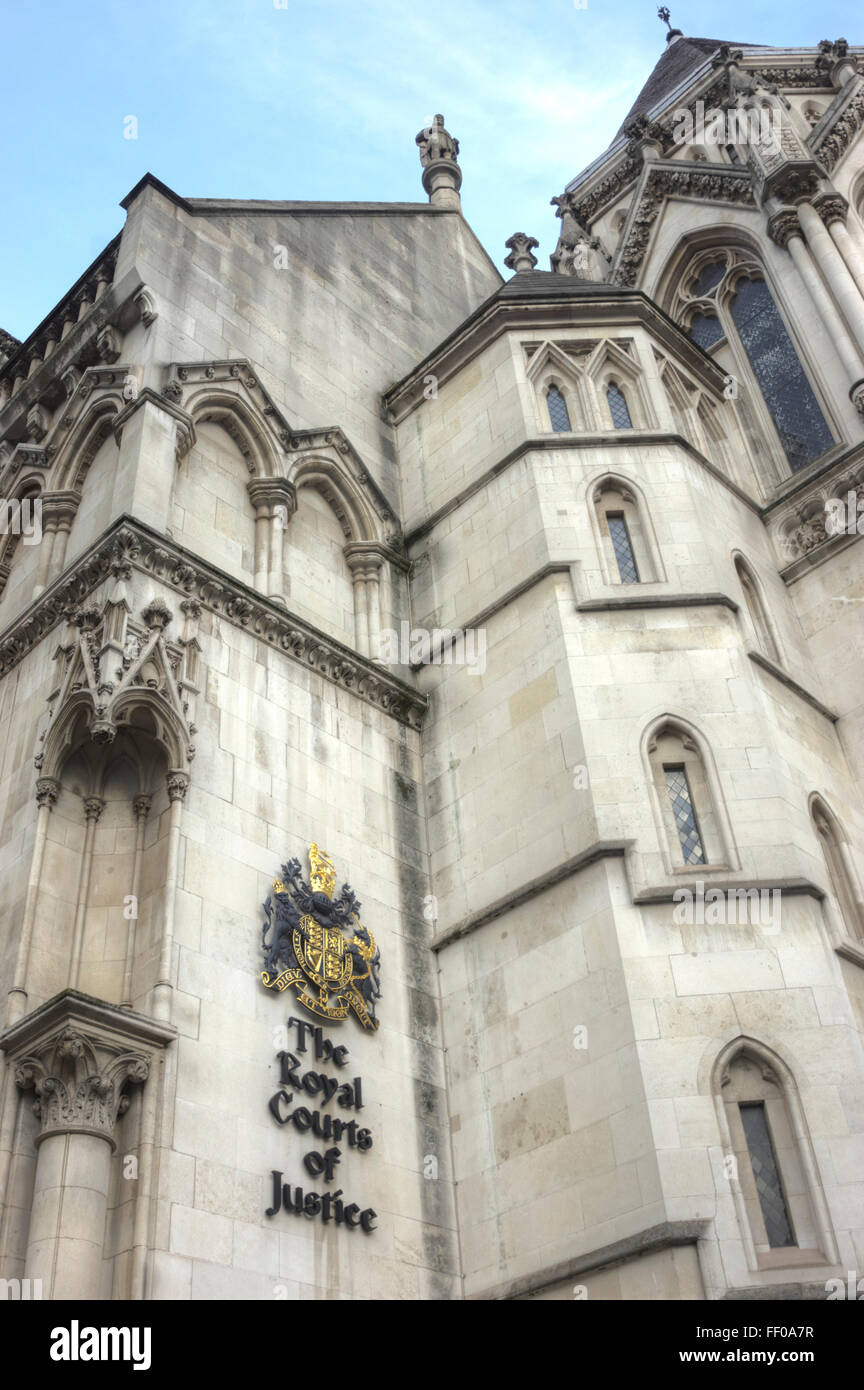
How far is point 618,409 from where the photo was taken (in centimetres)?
1627

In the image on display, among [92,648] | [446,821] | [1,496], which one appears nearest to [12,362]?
[1,496]

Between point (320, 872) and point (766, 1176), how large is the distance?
4.62 m

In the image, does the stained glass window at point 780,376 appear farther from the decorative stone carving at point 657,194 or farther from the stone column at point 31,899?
the stone column at point 31,899

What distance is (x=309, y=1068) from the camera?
35.8ft

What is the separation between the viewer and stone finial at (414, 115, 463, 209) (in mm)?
24391

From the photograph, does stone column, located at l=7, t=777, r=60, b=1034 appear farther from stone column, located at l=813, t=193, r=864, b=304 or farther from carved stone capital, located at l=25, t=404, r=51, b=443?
stone column, located at l=813, t=193, r=864, b=304

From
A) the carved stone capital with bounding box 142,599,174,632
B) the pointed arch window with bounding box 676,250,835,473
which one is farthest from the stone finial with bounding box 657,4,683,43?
the carved stone capital with bounding box 142,599,174,632

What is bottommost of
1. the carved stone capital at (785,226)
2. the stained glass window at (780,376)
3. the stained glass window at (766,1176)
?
the stained glass window at (766,1176)

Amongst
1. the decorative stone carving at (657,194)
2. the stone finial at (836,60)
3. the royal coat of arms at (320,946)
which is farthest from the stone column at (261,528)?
the stone finial at (836,60)

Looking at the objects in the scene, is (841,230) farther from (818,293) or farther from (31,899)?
(31,899)

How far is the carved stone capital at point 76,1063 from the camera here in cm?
906

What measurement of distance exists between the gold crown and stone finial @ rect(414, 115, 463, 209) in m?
15.6

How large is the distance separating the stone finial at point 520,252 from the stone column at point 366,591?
276 inches

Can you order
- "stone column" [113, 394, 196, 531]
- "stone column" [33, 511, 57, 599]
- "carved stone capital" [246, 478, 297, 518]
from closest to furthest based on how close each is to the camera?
"stone column" [113, 394, 196, 531] < "stone column" [33, 511, 57, 599] < "carved stone capital" [246, 478, 297, 518]
